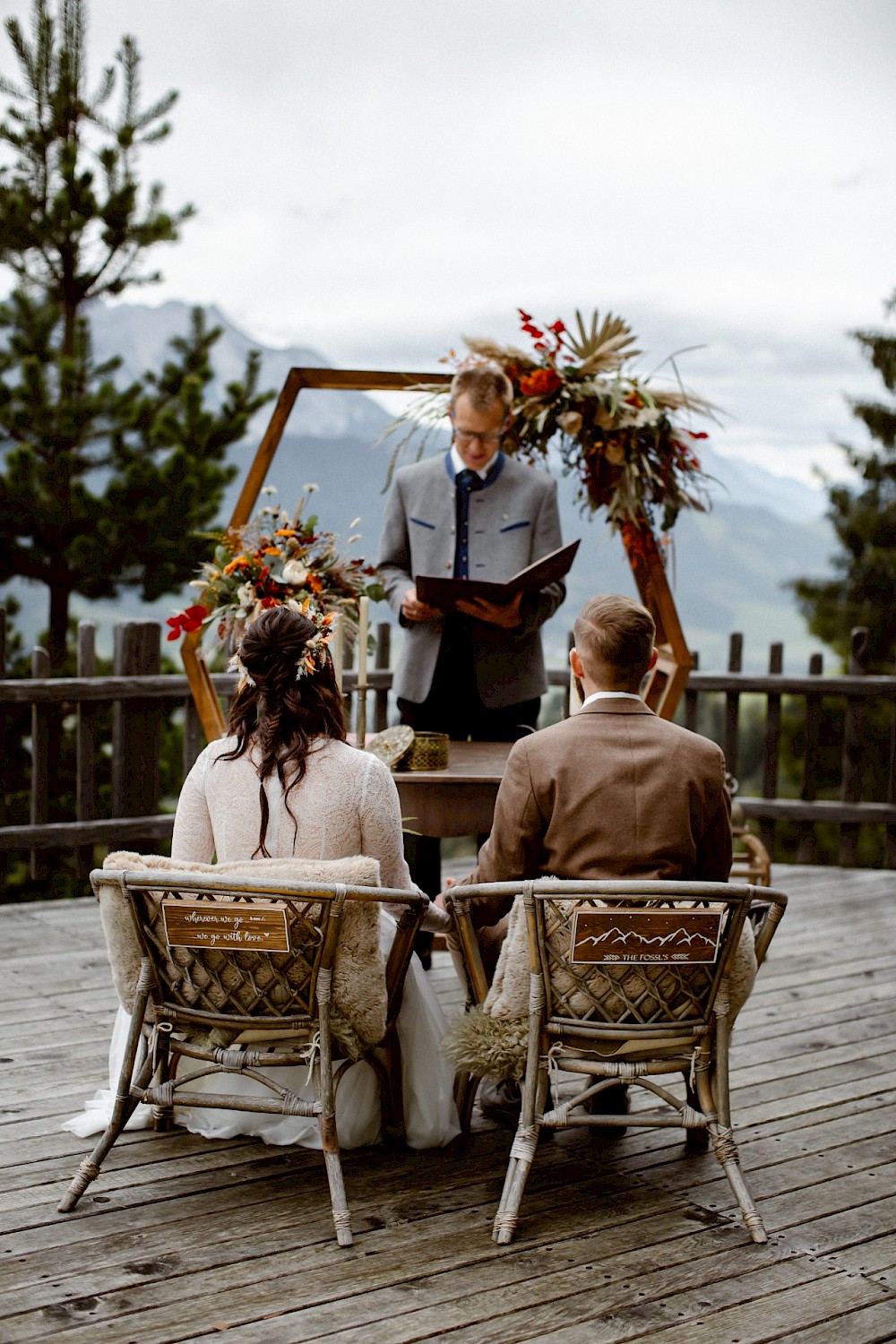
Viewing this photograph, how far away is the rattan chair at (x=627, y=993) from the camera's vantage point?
7.47 feet

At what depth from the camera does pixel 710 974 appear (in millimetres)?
2402

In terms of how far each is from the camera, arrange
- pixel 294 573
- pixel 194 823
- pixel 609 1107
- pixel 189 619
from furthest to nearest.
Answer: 1. pixel 189 619
2. pixel 294 573
3. pixel 609 1107
4. pixel 194 823

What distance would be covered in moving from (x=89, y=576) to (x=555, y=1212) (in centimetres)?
771

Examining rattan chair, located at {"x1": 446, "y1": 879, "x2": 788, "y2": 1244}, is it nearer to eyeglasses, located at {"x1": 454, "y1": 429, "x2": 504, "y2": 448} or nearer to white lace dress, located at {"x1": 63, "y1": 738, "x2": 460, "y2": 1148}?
white lace dress, located at {"x1": 63, "y1": 738, "x2": 460, "y2": 1148}

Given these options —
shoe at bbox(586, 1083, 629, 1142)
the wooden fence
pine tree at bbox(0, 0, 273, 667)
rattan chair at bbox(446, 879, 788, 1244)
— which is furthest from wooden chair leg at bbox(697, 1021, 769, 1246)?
pine tree at bbox(0, 0, 273, 667)

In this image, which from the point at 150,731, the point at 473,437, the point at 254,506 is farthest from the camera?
the point at 150,731

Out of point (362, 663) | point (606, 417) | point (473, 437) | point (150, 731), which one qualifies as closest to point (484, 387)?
point (473, 437)

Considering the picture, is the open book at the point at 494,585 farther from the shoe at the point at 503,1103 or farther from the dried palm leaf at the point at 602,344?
the shoe at the point at 503,1103

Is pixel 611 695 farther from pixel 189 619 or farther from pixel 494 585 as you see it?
pixel 189 619

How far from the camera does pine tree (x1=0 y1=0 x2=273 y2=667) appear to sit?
29.6ft

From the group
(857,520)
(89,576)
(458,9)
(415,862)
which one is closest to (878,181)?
(458,9)

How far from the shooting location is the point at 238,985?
2.39m

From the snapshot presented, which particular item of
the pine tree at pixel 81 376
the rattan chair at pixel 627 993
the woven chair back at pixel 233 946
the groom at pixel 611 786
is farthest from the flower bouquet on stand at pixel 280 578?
the pine tree at pixel 81 376

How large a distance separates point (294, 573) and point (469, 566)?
2.57 feet
